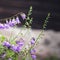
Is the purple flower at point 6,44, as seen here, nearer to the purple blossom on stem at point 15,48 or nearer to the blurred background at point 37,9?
the purple blossom on stem at point 15,48

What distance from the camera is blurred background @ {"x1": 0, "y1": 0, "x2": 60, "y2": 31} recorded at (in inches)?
267

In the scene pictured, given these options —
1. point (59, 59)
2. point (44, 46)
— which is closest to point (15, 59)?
point (59, 59)

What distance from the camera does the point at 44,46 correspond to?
5883 mm

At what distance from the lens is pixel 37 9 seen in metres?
6.89

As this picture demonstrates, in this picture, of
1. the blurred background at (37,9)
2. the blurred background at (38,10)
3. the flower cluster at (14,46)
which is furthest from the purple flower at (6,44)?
the blurred background at (37,9)

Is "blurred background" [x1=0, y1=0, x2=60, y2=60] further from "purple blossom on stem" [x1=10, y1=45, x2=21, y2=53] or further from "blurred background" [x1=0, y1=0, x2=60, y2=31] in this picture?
"purple blossom on stem" [x1=10, y1=45, x2=21, y2=53]

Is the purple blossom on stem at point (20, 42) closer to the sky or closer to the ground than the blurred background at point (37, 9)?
closer to the sky

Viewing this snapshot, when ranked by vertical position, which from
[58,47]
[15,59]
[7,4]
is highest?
[15,59]

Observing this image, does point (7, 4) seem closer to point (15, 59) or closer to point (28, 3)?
point (28, 3)

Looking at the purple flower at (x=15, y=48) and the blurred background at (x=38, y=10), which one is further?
the blurred background at (x=38, y=10)

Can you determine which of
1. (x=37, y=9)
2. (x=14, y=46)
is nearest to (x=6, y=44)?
(x=14, y=46)

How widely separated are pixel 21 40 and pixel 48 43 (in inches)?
143

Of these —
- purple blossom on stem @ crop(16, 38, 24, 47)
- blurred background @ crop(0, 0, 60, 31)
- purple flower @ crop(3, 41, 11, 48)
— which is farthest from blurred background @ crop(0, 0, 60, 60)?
purple flower @ crop(3, 41, 11, 48)

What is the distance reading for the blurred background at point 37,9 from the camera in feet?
22.2
